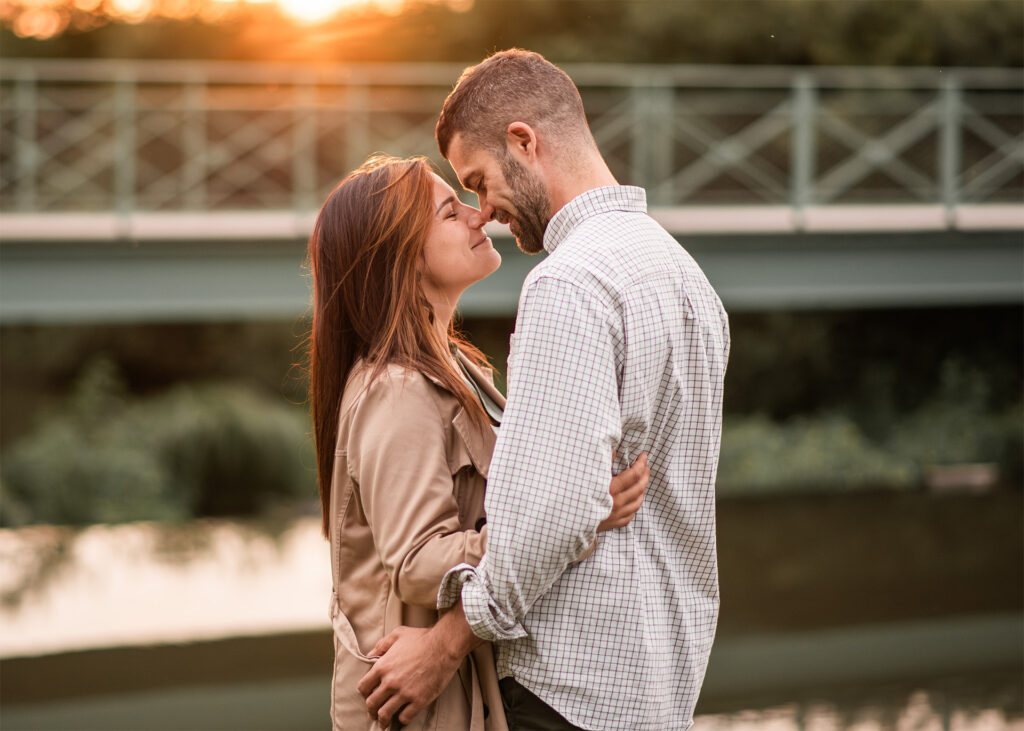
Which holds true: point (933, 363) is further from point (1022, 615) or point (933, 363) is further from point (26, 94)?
point (26, 94)

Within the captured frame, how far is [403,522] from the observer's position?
175 cm

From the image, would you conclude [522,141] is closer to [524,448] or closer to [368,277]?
[368,277]

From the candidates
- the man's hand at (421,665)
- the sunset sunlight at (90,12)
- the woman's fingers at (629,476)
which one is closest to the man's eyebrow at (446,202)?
the woman's fingers at (629,476)

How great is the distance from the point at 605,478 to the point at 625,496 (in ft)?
0.35

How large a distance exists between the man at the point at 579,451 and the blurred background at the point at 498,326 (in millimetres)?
1103

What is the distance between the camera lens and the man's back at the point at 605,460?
159 cm

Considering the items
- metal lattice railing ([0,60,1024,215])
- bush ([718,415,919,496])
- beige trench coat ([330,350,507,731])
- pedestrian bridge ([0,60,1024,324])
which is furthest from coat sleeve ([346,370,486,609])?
bush ([718,415,919,496])

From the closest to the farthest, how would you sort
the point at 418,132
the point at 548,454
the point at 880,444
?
the point at 548,454 < the point at 418,132 < the point at 880,444

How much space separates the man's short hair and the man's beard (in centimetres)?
5

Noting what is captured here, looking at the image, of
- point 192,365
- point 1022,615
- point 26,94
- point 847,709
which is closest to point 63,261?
point 26,94

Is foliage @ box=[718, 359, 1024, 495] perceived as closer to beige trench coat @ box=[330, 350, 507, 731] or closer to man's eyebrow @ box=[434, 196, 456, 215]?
man's eyebrow @ box=[434, 196, 456, 215]

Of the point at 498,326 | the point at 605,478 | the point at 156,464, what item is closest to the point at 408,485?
the point at 605,478

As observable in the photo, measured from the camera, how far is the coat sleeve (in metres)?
1.72

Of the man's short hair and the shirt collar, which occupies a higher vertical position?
the man's short hair
